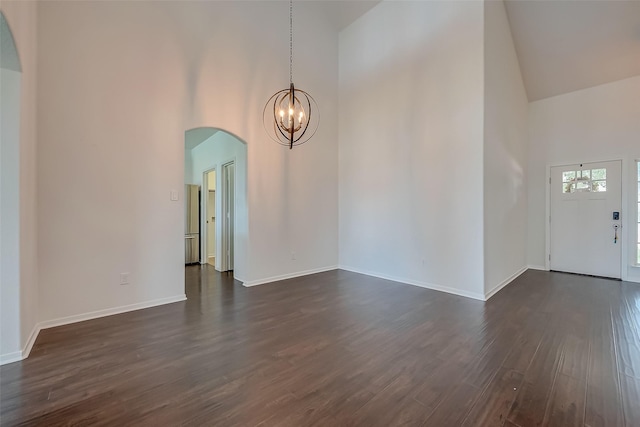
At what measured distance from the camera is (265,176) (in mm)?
4719

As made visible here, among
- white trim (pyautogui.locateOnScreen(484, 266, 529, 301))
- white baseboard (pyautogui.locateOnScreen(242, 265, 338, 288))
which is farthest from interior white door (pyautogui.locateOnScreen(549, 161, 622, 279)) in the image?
white baseboard (pyautogui.locateOnScreen(242, 265, 338, 288))

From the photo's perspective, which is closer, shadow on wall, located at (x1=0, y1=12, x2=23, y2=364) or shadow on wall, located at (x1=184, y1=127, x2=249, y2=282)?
shadow on wall, located at (x1=0, y1=12, x2=23, y2=364)

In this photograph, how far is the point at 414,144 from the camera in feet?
14.9

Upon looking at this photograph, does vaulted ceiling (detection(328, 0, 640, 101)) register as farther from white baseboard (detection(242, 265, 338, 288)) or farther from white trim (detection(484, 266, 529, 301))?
white baseboard (detection(242, 265, 338, 288))

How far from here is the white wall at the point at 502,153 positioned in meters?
3.89

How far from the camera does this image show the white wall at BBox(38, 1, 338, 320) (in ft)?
9.82

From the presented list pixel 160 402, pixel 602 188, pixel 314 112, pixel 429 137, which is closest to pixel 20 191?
pixel 160 402

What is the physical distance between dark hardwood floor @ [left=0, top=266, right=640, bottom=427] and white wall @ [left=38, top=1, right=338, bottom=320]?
73 cm

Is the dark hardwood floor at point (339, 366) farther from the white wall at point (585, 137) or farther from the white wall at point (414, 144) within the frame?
the white wall at point (585, 137)

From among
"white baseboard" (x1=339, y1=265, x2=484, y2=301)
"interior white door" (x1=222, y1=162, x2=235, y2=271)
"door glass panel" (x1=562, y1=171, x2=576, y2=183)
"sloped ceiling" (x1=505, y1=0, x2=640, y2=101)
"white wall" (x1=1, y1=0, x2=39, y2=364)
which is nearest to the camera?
"white wall" (x1=1, y1=0, x2=39, y2=364)

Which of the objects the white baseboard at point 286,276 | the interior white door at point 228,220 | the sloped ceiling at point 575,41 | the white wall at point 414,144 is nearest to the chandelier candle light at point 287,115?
the white wall at point 414,144

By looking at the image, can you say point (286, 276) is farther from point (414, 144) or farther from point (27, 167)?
point (27, 167)

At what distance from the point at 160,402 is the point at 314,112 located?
489 centimetres

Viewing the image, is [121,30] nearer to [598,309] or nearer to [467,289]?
[467,289]
